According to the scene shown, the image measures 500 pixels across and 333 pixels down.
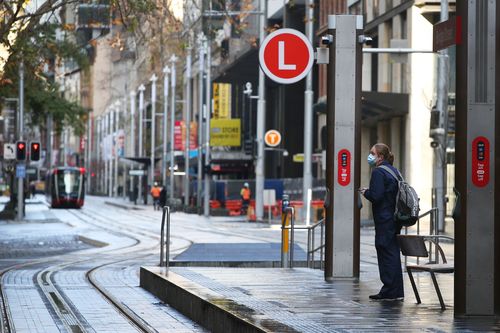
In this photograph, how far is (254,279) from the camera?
53.9ft

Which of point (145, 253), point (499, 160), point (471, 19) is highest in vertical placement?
point (471, 19)

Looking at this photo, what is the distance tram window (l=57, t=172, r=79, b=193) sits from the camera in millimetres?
86500

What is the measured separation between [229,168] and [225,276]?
6771 cm

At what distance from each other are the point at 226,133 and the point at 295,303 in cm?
6142

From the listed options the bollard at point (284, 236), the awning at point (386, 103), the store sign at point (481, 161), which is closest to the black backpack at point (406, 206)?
the store sign at point (481, 161)

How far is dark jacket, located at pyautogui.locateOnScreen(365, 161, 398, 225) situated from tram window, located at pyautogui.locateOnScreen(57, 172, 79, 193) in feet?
242

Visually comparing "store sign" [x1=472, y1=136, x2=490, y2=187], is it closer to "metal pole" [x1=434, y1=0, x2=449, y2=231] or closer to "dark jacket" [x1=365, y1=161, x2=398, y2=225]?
"dark jacket" [x1=365, y1=161, x2=398, y2=225]

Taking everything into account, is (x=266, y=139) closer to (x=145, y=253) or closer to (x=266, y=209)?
(x=266, y=209)

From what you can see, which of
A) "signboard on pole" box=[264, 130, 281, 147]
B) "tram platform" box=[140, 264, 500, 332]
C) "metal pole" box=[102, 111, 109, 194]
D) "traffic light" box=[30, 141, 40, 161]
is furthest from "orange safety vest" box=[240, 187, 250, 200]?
"metal pole" box=[102, 111, 109, 194]

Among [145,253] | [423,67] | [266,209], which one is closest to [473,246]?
[145,253]

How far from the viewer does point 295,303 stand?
42.4ft

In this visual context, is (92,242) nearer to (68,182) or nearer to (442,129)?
(442,129)

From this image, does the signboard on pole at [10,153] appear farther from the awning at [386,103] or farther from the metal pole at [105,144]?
the metal pole at [105,144]

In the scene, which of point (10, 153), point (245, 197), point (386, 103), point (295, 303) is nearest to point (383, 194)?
point (295, 303)
